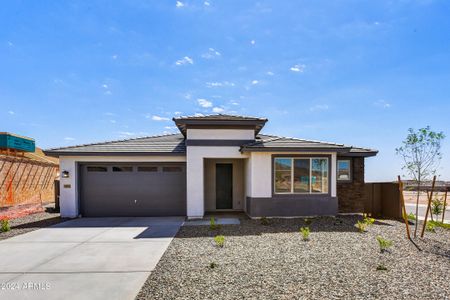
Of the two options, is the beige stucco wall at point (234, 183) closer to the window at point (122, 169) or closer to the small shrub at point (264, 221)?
the small shrub at point (264, 221)

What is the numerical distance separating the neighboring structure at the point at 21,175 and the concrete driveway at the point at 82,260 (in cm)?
594

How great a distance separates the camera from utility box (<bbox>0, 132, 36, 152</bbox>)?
51.5 ft

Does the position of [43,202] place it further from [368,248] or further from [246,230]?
[368,248]

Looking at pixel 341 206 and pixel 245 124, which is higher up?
pixel 245 124

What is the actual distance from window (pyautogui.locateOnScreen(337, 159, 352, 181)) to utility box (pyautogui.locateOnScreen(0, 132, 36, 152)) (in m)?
19.3

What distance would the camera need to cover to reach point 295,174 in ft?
35.0

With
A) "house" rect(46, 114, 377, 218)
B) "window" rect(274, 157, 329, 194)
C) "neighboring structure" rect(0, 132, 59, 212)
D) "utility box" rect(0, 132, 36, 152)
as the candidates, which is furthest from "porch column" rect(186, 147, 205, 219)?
"utility box" rect(0, 132, 36, 152)

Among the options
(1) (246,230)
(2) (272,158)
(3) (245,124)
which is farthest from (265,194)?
(3) (245,124)

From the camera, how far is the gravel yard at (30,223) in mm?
8602

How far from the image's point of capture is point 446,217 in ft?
41.1

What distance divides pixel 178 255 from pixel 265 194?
212 inches

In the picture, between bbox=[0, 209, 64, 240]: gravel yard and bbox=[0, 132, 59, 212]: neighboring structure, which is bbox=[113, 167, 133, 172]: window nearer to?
bbox=[0, 209, 64, 240]: gravel yard

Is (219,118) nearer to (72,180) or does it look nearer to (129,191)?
(129,191)

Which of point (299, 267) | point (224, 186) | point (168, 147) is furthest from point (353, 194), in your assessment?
point (168, 147)
